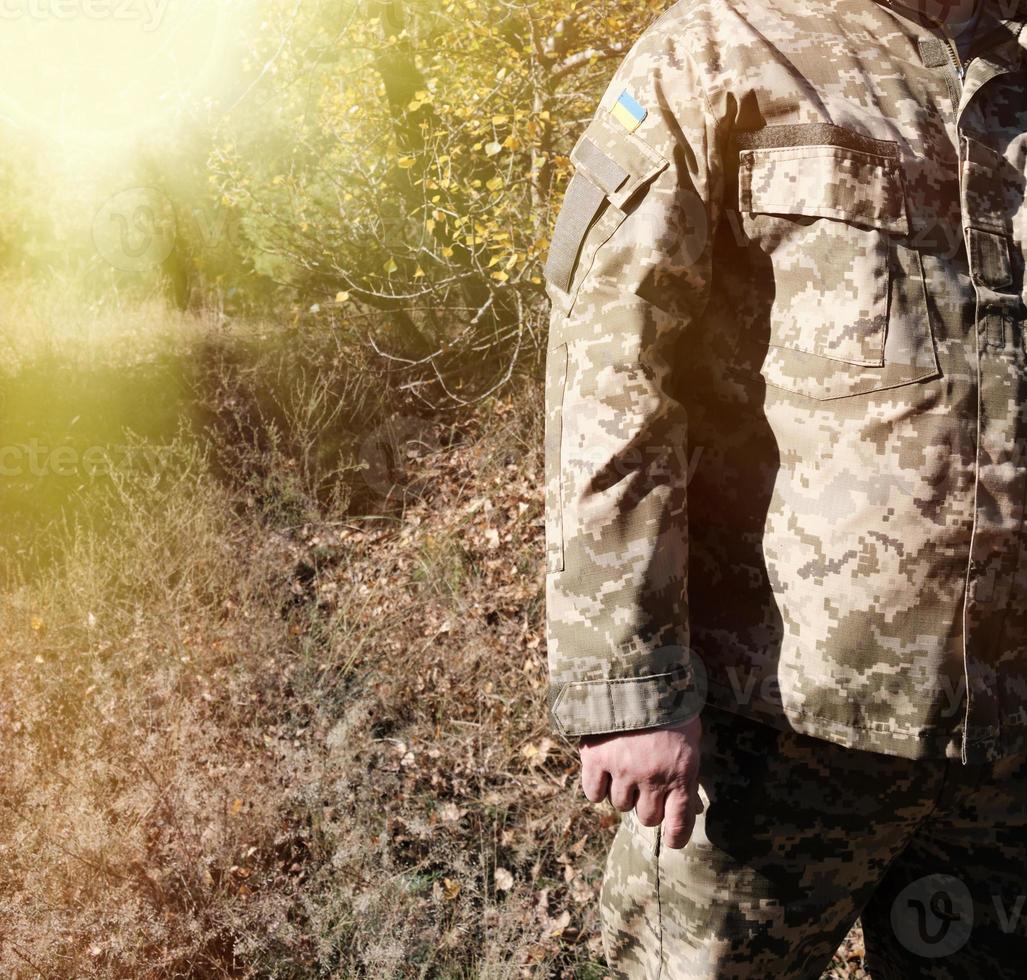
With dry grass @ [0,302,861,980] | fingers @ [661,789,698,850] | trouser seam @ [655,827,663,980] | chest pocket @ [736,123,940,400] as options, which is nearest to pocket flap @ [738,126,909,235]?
chest pocket @ [736,123,940,400]

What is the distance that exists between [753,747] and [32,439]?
5598 millimetres

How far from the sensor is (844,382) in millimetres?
1233

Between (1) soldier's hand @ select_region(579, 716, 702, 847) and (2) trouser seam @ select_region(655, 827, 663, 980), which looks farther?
(2) trouser seam @ select_region(655, 827, 663, 980)

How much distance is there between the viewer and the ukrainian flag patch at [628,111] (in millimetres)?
1293

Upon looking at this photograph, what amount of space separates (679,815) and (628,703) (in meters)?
0.19

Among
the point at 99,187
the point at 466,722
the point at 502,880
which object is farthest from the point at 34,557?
the point at 99,187

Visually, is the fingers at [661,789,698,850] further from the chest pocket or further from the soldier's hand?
the chest pocket

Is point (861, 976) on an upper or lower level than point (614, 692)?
lower

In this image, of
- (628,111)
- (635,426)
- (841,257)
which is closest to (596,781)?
(635,426)

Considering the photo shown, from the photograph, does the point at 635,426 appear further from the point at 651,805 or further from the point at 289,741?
the point at 289,741

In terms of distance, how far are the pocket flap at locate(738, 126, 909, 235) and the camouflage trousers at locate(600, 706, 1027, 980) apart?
794 millimetres

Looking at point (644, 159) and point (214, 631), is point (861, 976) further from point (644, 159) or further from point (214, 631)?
point (214, 631)

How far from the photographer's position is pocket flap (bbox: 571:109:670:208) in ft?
4.13

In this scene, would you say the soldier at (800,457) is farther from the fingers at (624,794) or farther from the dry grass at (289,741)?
the dry grass at (289,741)
